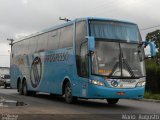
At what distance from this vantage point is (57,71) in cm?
2244

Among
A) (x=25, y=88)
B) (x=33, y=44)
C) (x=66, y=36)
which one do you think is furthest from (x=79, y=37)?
(x=25, y=88)

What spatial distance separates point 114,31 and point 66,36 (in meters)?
2.80

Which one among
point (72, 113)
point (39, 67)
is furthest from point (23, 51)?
point (72, 113)

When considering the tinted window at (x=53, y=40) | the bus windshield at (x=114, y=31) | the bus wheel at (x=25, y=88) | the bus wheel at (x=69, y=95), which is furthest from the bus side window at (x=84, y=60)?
the bus wheel at (x=25, y=88)

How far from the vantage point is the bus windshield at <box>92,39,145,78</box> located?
18641mm

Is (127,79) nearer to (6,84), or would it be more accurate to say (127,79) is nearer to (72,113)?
(72,113)

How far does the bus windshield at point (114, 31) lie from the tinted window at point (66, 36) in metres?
1.73

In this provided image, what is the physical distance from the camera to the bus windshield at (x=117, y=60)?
61.2 feet

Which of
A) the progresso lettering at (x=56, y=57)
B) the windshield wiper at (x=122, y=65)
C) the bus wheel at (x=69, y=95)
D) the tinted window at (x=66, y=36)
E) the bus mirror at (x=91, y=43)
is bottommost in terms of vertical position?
the bus wheel at (x=69, y=95)

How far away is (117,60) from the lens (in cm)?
1883

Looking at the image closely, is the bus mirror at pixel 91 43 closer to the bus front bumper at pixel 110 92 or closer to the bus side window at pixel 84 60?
the bus side window at pixel 84 60

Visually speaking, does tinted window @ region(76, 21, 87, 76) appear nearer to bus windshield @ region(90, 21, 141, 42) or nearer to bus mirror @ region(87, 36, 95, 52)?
bus windshield @ region(90, 21, 141, 42)

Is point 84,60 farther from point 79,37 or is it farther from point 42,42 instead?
point 42,42

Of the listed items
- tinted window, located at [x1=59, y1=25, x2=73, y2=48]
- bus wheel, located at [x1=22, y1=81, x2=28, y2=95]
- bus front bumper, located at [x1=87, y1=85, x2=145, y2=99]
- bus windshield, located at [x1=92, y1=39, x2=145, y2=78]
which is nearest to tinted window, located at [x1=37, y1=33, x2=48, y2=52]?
tinted window, located at [x1=59, y1=25, x2=73, y2=48]
